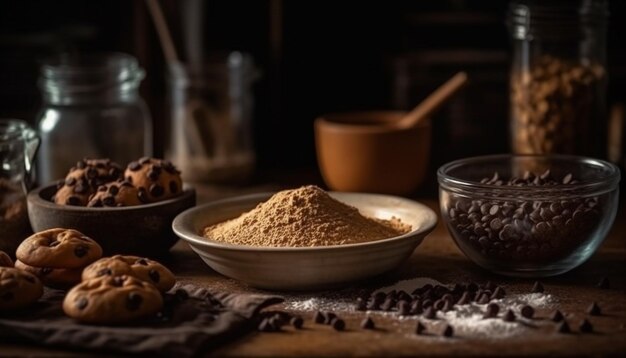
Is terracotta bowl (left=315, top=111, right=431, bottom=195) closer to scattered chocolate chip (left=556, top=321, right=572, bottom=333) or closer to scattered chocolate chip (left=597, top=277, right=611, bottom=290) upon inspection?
scattered chocolate chip (left=597, top=277, right=611, bottom=290)

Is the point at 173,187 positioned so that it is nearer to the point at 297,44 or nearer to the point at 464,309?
the point at 464,309

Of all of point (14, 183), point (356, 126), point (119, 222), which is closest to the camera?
point (119, 222)

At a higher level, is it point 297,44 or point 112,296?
point 297,44

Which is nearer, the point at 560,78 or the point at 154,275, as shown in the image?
the point at 154,275

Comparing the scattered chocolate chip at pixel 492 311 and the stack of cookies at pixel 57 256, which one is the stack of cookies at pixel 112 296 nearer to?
the stack of cookies at pixel 57 256

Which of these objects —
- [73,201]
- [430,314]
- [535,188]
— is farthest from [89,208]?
[535,188]

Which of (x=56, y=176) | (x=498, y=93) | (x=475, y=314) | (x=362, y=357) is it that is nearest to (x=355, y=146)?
(x=498, y=93)
